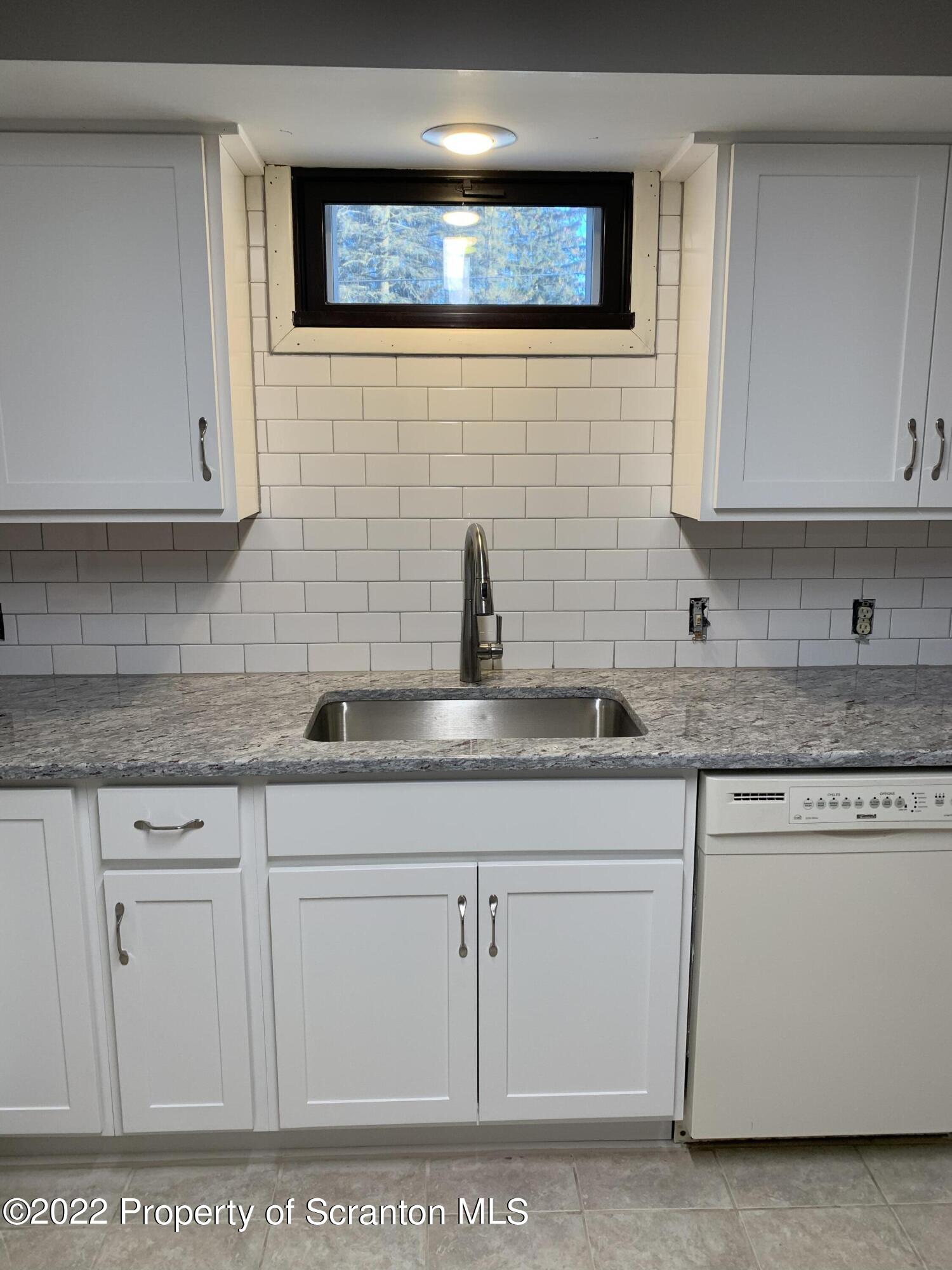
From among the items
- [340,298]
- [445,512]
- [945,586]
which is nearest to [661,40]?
[340,298]

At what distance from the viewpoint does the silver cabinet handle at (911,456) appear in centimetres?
210

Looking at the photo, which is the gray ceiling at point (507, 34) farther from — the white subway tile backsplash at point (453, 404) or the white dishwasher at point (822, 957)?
the white dishwasher at point (822, 957)

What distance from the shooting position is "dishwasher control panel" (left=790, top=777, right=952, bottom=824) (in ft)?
5.98

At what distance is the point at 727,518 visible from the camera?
7.09 feet

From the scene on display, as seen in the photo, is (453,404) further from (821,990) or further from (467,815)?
(821,990)

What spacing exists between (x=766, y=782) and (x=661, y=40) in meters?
1.41

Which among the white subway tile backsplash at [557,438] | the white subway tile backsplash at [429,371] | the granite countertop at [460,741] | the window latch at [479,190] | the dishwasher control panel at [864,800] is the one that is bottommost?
the dishwasher control panel at [864,800]

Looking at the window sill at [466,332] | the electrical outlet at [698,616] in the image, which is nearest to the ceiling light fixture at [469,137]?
the window sill at [466,332]

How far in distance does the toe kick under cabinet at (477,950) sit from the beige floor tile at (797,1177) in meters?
0.20

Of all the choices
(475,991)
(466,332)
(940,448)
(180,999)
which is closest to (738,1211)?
(475,991)

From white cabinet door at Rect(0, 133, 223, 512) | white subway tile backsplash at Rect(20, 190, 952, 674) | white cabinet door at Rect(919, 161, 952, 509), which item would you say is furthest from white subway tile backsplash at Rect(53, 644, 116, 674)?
white cabinet door at Rect(919, 161, 952, 509)

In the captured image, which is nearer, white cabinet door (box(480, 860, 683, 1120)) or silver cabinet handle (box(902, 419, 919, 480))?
white cabinet door (box(480, 860, 683, 1120))

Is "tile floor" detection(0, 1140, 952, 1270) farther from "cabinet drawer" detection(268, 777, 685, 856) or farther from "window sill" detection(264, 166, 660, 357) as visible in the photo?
"window sill" detection(264, 166, 660, 357)

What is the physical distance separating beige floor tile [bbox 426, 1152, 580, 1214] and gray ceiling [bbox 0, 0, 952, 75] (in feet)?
7.28
